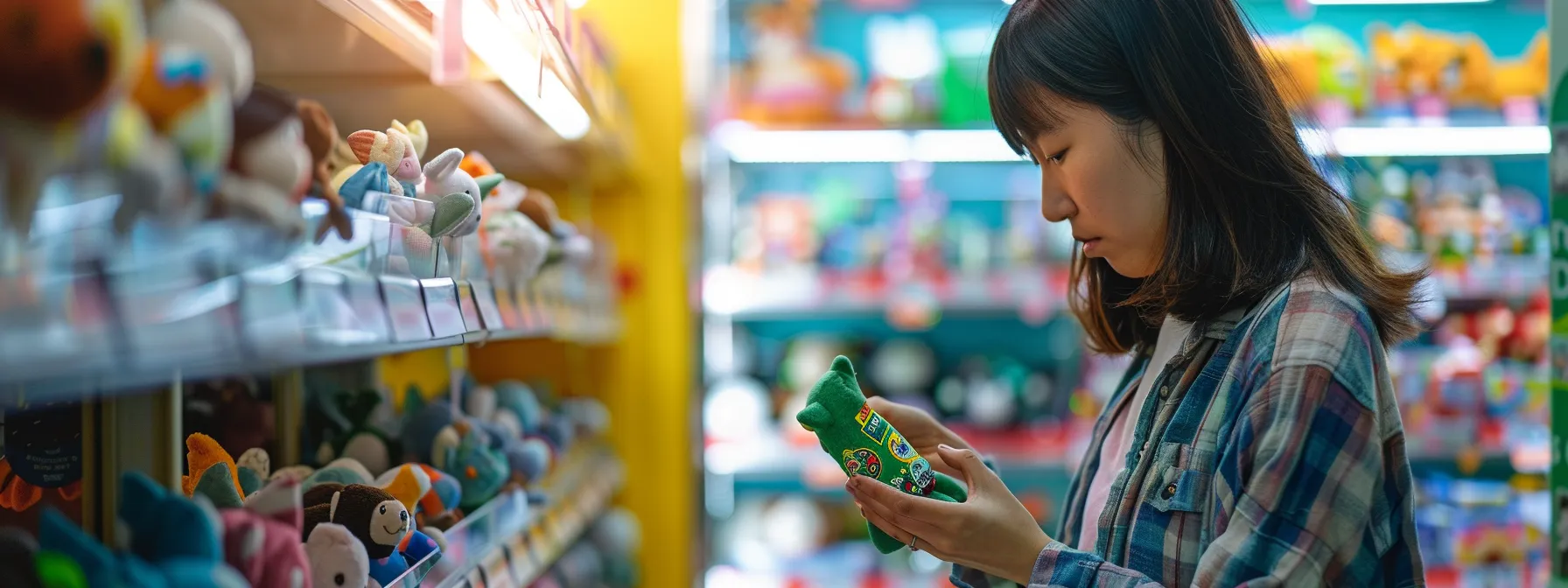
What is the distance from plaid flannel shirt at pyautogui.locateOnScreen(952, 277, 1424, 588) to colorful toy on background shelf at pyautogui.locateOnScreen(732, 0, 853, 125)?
5.77ft

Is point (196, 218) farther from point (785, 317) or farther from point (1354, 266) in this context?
point (785, 317)

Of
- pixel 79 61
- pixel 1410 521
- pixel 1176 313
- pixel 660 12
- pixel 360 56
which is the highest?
pixel 660 12

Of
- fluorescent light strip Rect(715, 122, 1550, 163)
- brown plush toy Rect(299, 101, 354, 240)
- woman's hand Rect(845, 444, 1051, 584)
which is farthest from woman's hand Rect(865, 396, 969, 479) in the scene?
fluorescent light strip Rect(715, 122, 1550, 163)

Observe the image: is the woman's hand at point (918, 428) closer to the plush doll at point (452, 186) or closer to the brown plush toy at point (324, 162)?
the plush doll at point (452, 186)

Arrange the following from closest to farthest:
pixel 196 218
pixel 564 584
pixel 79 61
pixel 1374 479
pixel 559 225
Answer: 1. pixel 79 61
2. pixel 196 218
3. pixel 1374 479
4. pixel 559 225
5. pixel 564 584

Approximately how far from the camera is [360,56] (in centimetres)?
117

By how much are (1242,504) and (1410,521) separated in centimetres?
15

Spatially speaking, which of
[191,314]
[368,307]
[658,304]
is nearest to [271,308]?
[191,314]

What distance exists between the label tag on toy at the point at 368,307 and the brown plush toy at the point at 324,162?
0.04 meters

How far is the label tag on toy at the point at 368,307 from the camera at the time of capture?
2.58 feet

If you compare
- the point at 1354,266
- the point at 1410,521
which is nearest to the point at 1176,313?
the point at 1354,266

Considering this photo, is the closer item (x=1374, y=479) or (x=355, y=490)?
(x=1374, y=479)

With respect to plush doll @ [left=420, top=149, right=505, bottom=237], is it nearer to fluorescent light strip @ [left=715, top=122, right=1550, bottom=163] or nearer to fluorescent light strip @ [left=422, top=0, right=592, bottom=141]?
fluorescent light strip @ [left=422, top=0, right=592, bottom=141]

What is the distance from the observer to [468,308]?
1128 mm
